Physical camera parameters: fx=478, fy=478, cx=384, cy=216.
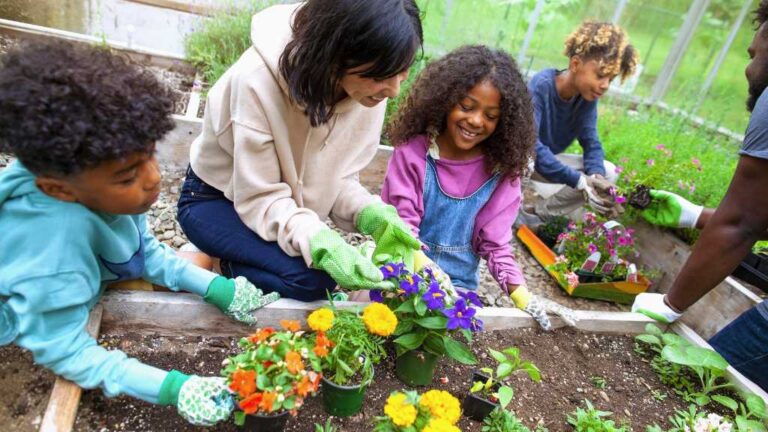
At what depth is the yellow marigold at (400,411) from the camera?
1189mm

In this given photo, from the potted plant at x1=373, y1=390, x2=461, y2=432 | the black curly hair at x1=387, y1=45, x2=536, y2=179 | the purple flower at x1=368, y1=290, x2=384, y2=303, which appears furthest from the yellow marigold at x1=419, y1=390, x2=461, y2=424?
the black curly hair at x1=387, y1=45, x2=536, y2=179

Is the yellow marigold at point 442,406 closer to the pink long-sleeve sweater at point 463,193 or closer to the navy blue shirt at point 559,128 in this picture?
the pink long-sleeve sweater at point 463,193

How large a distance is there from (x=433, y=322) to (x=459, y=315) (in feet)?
0.29

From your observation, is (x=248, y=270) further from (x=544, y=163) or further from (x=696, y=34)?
(x=696, y=34)

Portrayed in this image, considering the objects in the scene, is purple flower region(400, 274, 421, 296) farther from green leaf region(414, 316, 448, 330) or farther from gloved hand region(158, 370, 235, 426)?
gloved hand region(158, 370, 235, 426)

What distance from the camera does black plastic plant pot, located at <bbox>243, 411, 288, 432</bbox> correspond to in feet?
4.07

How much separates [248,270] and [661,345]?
183 cm

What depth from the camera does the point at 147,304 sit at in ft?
5.04

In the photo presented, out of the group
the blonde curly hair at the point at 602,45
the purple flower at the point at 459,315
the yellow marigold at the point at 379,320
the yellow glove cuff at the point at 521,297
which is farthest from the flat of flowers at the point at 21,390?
the blonde curly hair at the point at 602,45

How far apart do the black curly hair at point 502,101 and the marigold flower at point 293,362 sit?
3.97ft

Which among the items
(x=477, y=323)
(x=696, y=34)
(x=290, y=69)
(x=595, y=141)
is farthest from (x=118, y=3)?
(x=696, y=34)

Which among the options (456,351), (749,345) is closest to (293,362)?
(456,351)

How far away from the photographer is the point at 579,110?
327 centimetres

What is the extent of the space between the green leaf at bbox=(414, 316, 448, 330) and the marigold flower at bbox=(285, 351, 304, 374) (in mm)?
432
